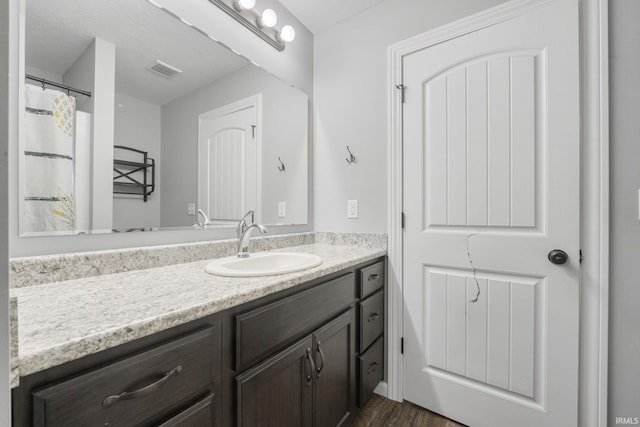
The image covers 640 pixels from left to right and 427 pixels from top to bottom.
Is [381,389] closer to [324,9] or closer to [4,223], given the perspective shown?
[4,223]

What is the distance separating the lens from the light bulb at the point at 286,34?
172cm

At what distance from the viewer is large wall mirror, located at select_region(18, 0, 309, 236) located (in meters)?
0.92

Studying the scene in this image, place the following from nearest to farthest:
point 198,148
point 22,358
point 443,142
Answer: point 22,358 → point 198,148 → point 443,142

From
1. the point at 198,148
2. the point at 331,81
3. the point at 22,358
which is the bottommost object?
the point at 22,358

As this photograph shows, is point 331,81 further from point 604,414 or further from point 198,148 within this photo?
point 604,414

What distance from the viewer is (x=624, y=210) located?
1130mm

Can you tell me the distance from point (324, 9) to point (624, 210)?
1855 millimetres

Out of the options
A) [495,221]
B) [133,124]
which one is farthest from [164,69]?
[495,221]

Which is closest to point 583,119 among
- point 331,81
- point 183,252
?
point 331,81

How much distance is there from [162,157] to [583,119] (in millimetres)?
1796

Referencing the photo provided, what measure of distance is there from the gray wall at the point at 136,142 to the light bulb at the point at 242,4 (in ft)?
2.35

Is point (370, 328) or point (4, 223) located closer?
point (4, 223)

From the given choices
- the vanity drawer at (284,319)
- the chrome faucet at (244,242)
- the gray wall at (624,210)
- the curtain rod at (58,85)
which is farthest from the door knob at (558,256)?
the curtain rod at (58,85)

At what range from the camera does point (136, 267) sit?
3.51ft
